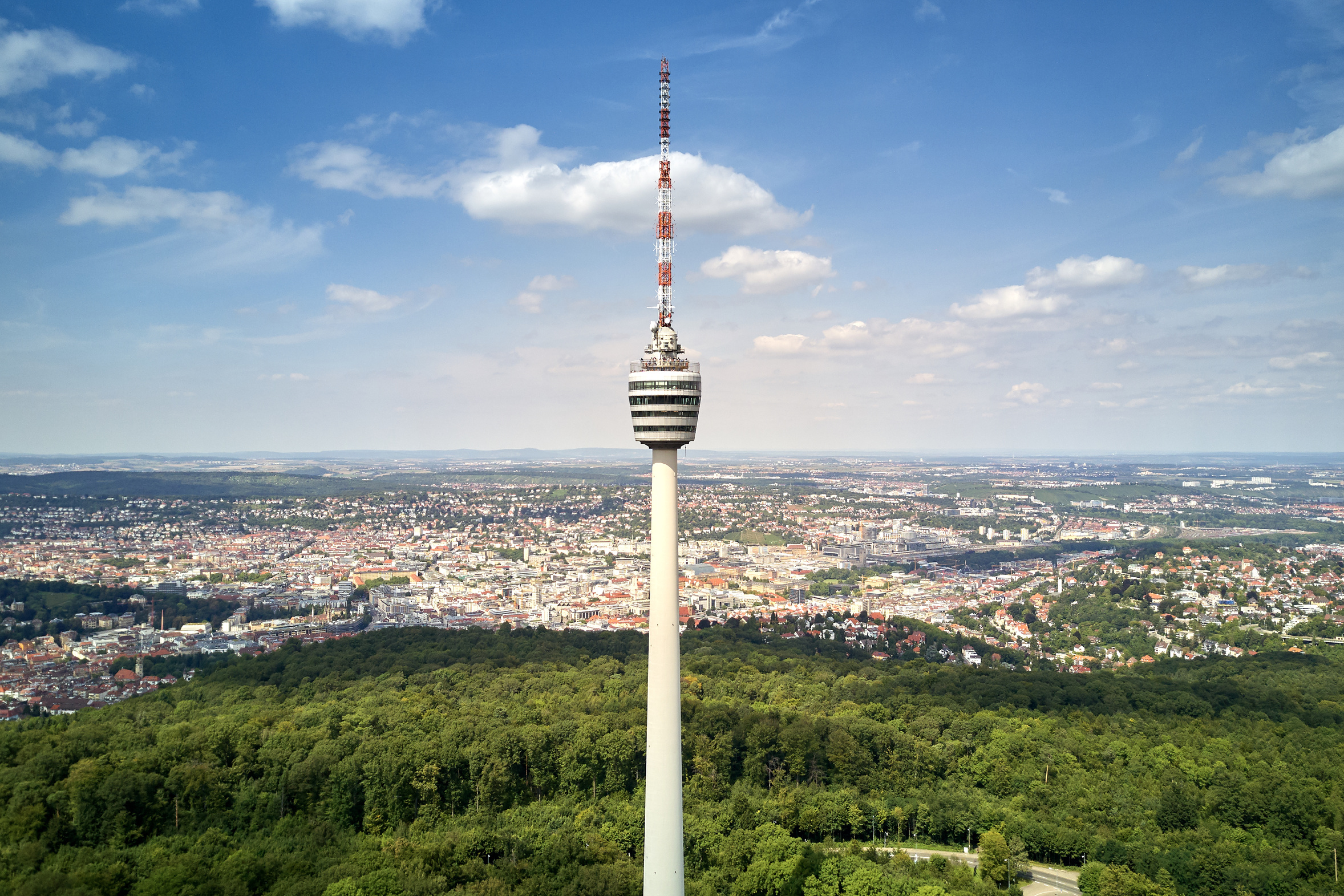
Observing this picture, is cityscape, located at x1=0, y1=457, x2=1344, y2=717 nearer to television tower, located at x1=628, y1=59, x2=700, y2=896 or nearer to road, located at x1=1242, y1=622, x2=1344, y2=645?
road, located at x1=1242, y1=622, x2=1344, y2=645

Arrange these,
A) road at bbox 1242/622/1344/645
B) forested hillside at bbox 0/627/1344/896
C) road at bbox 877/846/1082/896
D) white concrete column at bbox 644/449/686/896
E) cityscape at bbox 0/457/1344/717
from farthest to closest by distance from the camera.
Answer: cityscape at bbox 0/457/1344/717, road at bbox 1242/622/1344/645, road at bbox 877/846/1082/896, forested hillside at bbox 0/627/1344/896, white concrete column at bbox 644/449/686/896

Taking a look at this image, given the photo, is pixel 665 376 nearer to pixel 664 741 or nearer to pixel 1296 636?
pixel 664 741

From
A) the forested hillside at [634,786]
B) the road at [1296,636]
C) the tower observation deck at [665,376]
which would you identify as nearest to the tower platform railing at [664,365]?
the tower observation deck at [665,376]

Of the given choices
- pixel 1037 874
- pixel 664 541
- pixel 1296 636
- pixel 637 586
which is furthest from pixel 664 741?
pixel 637 586

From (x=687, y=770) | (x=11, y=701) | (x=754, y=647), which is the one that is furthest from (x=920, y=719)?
(x=11, y=701)

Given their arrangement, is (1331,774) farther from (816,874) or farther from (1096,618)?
(1096,618)

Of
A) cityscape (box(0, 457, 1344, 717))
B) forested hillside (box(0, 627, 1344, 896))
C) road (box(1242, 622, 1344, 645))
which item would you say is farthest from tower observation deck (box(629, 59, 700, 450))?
road (box(1242, 622, 1344, 645))
